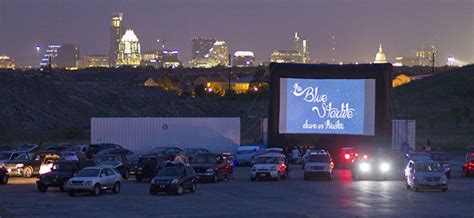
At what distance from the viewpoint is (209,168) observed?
138 ft

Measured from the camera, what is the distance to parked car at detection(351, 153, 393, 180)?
146 ft

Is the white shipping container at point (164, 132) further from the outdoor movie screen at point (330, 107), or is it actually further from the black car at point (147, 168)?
the black car at point (147, 168)

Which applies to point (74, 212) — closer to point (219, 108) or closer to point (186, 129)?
point (186, 129)

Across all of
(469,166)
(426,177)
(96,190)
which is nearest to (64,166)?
(96,190)

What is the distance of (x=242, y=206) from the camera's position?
29.3 metres

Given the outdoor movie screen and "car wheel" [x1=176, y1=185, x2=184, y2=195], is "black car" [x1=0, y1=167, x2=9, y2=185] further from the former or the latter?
the outdoor movie screen

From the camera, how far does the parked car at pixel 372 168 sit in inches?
1753

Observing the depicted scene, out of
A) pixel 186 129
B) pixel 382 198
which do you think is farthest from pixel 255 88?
pixel 382 198

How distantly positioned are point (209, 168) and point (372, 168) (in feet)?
28.1

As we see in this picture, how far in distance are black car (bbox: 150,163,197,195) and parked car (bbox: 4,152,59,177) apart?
11800mm

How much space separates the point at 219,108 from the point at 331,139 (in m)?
51.0

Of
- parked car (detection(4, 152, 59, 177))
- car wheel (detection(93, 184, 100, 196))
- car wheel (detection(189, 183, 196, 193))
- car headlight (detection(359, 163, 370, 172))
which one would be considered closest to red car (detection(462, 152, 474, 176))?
car headlight (detection(359, 163, 370, 172))

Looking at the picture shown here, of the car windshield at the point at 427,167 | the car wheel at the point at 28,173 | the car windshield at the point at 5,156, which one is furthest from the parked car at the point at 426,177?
the car windshield at the point at 5,156

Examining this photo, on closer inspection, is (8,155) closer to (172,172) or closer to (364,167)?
(172,172)
